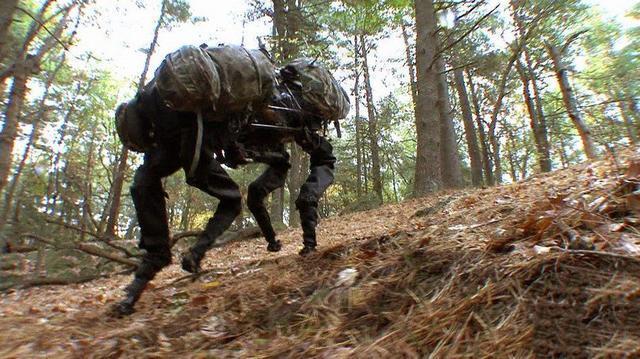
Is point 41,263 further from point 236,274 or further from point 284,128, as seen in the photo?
point 284,128

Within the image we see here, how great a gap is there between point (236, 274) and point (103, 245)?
16.4 ft

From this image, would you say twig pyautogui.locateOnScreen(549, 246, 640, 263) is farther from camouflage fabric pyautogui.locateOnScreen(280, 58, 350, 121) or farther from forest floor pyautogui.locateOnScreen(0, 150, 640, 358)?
camouflage fabric pyautogui.locateOnScreen(280, 58, 350, 121)

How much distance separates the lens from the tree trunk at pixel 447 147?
34.5 ft

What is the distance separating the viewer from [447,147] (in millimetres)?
10992

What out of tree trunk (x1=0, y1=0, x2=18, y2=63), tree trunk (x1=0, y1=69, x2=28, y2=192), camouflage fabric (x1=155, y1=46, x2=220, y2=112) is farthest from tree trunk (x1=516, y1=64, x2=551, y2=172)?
tree trunk (x1=0, y1=0, x2=18, y2=63)

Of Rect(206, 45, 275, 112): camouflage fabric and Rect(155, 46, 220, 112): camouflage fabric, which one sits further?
Rect(206, 45, 275, 112): camouflage fabric

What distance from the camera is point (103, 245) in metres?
7.49

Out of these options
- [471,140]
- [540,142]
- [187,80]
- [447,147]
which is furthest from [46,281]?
[471,140]

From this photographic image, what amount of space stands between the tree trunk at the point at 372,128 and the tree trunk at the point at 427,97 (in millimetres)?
8806

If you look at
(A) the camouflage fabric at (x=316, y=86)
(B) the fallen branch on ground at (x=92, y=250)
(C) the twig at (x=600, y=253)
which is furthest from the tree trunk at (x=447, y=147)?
(C) the twig at (x=600, y=253)

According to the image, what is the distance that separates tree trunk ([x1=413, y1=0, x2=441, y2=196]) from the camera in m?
9.08

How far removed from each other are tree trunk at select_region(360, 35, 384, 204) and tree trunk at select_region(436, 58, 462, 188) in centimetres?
689

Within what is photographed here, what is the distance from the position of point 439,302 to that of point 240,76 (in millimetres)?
1944

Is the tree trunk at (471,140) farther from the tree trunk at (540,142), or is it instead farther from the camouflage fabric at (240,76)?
the camouflage fabric at (240,76)
